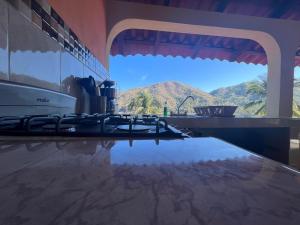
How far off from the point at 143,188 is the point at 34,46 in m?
0.77

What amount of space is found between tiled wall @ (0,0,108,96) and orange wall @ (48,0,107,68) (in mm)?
81

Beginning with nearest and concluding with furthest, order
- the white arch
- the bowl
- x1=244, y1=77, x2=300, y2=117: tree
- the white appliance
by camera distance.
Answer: the white appliance < the bowl < the white arch < x1=244, y1=77, x2=300, y2=117: tree

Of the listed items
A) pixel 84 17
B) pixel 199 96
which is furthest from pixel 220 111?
pixel 199 96

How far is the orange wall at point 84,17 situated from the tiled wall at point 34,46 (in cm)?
8

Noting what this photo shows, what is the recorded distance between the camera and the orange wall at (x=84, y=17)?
1.13 meters

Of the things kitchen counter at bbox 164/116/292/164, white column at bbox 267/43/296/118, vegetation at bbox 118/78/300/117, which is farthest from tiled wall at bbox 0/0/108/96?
vegetation at bbox 118/78/300/117

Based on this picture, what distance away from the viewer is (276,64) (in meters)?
2.78

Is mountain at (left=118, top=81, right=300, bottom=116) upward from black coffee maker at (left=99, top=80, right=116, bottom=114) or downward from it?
upward

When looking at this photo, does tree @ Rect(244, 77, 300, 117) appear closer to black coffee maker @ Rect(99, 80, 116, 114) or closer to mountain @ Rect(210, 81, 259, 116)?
mountain @ Rect(210, 81, 259, 116)

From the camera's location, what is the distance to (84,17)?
1.54 metres

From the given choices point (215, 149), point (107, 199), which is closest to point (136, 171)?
point (107, 199)

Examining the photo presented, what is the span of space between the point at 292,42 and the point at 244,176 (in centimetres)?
313

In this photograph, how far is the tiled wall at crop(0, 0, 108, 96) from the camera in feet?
2.12

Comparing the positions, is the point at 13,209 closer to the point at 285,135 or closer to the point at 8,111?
the point at 8,111
